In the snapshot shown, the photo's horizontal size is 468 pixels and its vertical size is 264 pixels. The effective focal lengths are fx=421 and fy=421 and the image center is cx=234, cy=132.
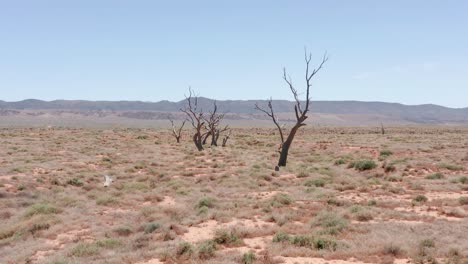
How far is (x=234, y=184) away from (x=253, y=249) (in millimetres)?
9850

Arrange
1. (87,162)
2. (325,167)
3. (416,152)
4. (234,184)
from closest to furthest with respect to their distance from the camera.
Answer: (234,184) < (325,167) < (87,162) < (416,152)

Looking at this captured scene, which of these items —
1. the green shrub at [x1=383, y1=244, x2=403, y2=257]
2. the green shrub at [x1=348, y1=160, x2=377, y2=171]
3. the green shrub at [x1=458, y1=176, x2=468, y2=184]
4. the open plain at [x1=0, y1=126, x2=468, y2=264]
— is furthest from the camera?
the green shrub at [x1=348, y1=160, x2=377, y2=171]

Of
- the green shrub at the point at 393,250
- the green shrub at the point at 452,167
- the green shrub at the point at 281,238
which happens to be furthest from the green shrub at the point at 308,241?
the green shrub at the point at 452,167

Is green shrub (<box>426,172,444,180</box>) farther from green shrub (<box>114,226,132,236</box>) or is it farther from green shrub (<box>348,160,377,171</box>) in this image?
green shrub (<box>114,226,132,236</box>)

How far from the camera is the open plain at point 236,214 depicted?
10367 millimetres

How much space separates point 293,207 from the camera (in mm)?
15789

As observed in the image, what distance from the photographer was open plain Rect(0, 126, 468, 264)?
10.4m

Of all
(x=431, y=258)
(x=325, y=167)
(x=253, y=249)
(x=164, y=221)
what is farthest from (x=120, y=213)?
(x=325, y=167)

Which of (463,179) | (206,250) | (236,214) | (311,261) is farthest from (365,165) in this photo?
(206,250)

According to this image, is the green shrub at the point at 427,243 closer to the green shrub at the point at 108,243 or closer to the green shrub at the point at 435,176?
the green shrub at the point at 108,243

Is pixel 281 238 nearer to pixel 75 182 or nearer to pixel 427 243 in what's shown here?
pixel 427 243

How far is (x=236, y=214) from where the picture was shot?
47.8 feet

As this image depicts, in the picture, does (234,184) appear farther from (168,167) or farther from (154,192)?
(168,167)

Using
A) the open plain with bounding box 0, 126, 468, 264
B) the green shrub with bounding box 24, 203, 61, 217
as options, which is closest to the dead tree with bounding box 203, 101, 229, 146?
the open plain with bounding box 0, 126, 468, 264
